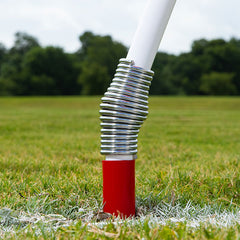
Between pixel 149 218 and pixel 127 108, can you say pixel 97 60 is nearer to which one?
pixel 127 108

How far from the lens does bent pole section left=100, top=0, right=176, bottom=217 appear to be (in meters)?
1.68

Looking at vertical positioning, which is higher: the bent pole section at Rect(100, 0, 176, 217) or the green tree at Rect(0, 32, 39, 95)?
the green tree at Rect(0, 32, 39, 95)

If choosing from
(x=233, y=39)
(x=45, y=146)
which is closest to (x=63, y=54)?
(x=233, y=39)

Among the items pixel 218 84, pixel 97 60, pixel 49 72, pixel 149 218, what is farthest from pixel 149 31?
pixel 97 60

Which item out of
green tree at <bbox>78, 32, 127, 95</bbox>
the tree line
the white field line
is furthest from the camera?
green tree at <bbox>78, 32, 127, 95</bbox>

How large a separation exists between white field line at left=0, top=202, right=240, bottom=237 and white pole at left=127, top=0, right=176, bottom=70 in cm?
74

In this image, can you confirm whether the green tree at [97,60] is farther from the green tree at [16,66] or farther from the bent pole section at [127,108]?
the bent pole section at [127,108]

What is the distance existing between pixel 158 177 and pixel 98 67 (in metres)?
62.6

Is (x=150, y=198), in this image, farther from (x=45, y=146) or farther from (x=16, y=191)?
(x=45, y=146)

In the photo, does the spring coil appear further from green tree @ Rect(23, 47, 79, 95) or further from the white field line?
green tree @ Rect(23, 47, 79, 95)

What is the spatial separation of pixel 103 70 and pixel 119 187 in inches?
2515

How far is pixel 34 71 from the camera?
67250 mm

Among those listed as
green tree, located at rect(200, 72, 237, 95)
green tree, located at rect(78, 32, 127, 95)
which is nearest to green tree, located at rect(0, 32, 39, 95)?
green tree, located at rect(78, 32, 127, 95)

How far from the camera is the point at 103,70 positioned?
6481 cm
